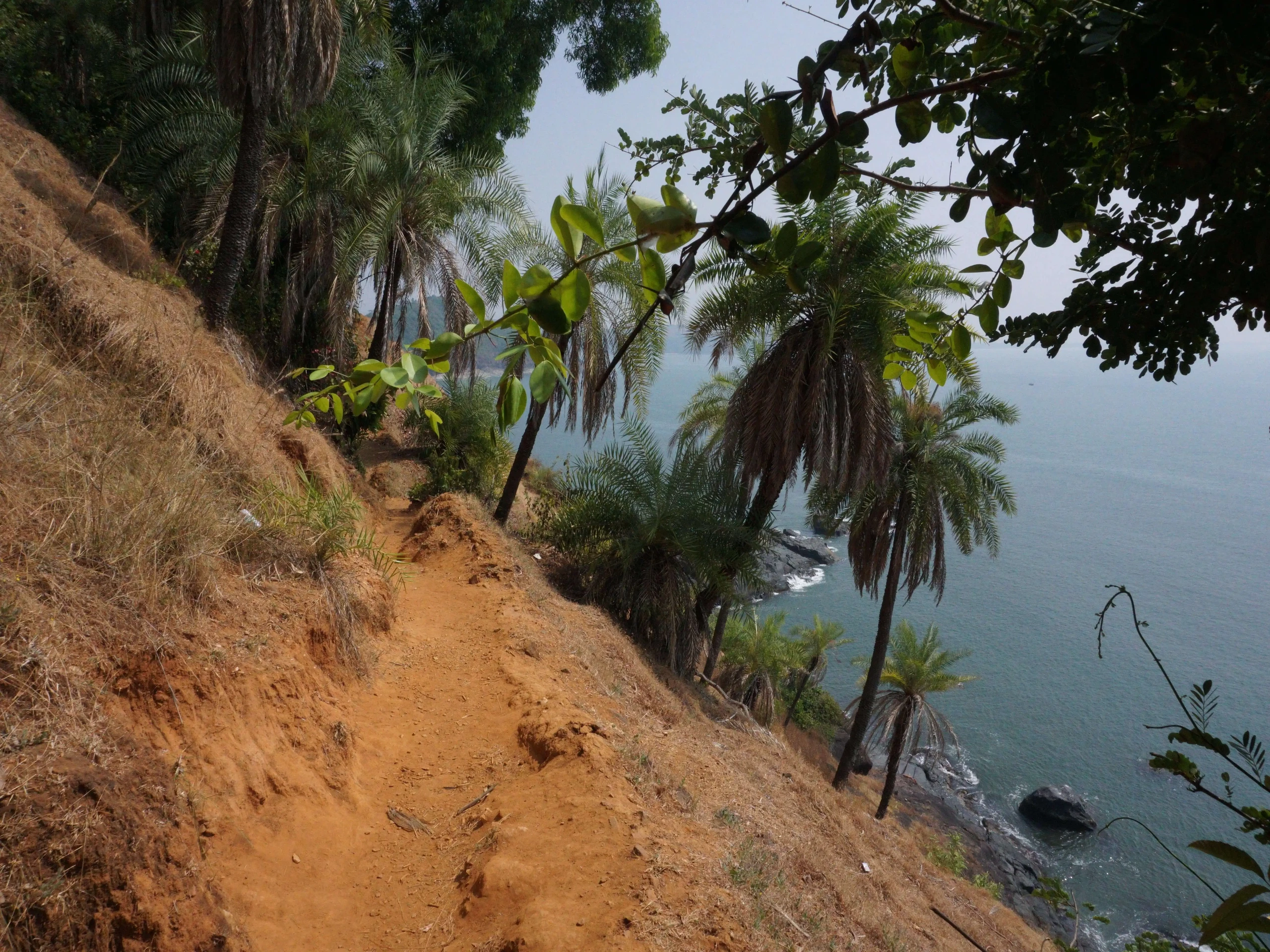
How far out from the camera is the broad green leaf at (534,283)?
0.78 meters

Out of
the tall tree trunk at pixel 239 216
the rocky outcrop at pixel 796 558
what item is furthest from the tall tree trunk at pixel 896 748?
the tall tree trunk at pixel 239 216

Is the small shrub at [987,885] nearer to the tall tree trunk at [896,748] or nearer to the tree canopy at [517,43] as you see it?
the tall tree trunk at [896,748]

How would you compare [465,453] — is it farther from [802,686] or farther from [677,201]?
[802,686]

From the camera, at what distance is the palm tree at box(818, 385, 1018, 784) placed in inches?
571

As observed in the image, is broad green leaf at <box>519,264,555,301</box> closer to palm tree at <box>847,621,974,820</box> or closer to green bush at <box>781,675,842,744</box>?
palm tree at <box>847,621,974,820</box>

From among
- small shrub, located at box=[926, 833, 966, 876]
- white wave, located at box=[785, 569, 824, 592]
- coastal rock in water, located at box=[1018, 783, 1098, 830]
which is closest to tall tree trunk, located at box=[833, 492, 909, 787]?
small shrub, located at box=[926, 833, 966, 876]

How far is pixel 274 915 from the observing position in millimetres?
3496

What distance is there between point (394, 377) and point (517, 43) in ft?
75.4

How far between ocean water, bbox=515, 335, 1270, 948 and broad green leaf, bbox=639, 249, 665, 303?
13135 mm

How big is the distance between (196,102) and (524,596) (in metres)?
12.6

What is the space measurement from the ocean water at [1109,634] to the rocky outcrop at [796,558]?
687 millimetres

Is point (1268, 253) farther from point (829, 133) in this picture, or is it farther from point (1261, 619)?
point (1261, 619)

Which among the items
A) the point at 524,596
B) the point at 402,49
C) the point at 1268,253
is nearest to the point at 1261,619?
the point at 524,596

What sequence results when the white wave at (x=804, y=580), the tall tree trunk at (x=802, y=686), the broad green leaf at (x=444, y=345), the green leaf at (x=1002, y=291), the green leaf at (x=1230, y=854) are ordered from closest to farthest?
the broad green leaf at (x=444, y=345) → the green leaf at (x=1230, y=854) → the green leaf at (x=1002, y=291) → the tall tree trunk at (x=802, y=686) → the white wave at (x=804, y=580)
